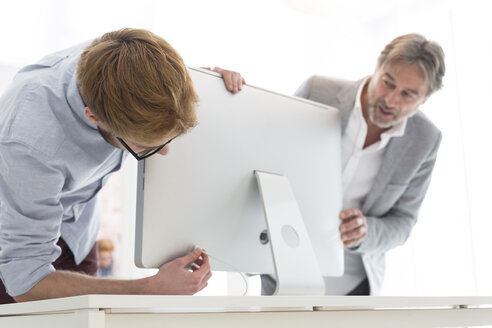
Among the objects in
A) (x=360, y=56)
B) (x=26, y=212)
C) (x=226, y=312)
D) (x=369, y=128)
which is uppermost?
(x=360, y=56)

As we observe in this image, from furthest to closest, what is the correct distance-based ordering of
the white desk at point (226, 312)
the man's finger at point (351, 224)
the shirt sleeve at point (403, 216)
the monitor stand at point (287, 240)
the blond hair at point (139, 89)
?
the shirt sleeve at point (403, 216), the man's finger at point (351, 224), the monitor stand at point (287, 240), the blond hair at point (139, 89), the white desk at point (226, 312)

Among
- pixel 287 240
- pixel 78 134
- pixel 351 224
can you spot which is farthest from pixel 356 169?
pixel 78 134

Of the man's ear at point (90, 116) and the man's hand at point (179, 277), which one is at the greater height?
the man's ear at point (90, 116)

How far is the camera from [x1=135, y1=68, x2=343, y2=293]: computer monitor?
992 mm

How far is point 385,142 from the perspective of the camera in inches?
66.6

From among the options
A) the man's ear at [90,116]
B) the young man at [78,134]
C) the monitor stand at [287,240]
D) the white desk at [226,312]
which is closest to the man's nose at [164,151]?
the young man at [78,134]

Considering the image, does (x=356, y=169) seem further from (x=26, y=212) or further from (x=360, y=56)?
(x=360, y=56)

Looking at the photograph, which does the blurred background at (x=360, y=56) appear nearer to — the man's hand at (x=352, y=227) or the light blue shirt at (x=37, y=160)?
the man's hand at (x=352, y=227)

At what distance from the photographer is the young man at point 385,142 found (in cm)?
167

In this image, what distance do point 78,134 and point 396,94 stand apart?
3.37 ft

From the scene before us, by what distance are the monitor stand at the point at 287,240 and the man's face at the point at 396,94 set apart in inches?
24.6

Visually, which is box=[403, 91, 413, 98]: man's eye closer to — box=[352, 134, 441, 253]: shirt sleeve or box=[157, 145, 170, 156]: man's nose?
box=[352, 134, 441, 253]: shirt sleeve

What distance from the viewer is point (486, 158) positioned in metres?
2.47

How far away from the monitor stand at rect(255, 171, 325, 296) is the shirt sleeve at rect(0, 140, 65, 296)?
1.36ft
